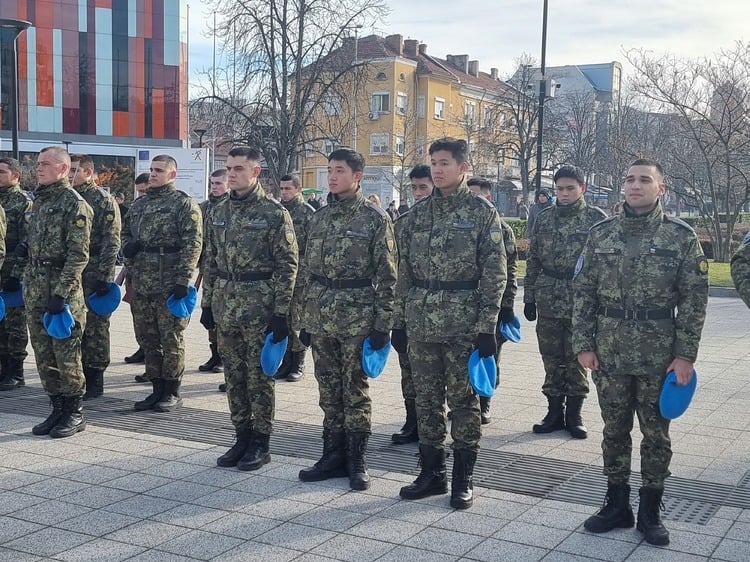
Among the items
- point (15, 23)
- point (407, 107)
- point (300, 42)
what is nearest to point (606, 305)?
point (15, 23)

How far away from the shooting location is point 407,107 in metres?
60.8

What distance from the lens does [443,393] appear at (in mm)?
5590

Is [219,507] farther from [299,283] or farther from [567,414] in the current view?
[299,283]

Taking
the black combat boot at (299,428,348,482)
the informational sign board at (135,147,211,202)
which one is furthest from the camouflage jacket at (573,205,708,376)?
the informational sign board at (135,147,211,202)

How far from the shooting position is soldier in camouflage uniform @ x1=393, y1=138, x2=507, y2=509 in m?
5.38

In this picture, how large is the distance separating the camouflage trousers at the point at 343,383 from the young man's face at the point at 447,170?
1139 mm

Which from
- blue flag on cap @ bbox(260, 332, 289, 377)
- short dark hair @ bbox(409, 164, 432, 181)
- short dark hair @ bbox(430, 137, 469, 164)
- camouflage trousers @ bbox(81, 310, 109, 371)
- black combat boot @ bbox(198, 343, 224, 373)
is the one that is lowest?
black combat boot @ bbox(198, 343, 224, 373)

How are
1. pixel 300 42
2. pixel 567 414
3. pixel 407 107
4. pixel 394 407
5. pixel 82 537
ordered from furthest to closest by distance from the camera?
pixel 407 107 < pixel 300 42 < pixel 394 407 < pixel 567 414 < pixel 82 537

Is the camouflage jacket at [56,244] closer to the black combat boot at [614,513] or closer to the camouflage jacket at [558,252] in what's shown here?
the camouflage jacket at [558,252]

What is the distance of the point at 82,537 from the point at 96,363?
3.77 metres

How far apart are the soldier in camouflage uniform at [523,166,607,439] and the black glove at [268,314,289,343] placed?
2.27 metres

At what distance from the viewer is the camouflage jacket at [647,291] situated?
485 centimetres

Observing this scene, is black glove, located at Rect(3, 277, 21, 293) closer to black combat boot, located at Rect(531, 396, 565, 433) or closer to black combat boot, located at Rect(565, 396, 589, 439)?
black combat boot, located at Rect(531, 396, 565, 433)

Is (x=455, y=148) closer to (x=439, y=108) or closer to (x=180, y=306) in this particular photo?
(x=180, y=306)
